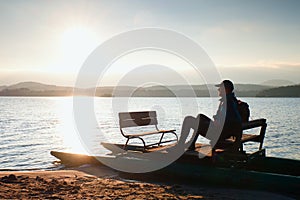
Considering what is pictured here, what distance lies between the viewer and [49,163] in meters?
14.7

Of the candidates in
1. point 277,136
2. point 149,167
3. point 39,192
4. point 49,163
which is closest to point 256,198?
point 149,167

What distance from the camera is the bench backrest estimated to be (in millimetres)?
10859

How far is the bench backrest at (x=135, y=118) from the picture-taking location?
10.9m

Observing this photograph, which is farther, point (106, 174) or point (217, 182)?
point (106, 174)

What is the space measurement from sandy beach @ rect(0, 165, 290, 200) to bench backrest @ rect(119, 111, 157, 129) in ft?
6.35

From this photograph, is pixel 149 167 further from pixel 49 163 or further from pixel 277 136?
pixel 277 136

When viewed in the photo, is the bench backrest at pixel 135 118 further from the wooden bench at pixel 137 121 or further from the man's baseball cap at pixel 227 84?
the man's baseball cap at pixel 227 84

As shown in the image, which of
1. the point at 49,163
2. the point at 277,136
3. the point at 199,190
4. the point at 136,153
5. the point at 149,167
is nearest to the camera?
the point at 199,190

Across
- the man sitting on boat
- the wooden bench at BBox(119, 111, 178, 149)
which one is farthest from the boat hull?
the wooden bench at BBox(119, 111, 178, 149)

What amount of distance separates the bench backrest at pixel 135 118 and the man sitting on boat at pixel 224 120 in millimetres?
2973

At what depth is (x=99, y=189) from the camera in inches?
319

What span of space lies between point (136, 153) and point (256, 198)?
4126 mm

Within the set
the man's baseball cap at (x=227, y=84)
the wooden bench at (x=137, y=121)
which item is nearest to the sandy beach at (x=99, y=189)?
the wooden bench at (x=137, y=121)

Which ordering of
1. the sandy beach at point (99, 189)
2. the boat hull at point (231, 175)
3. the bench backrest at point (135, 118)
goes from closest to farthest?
the sandy beach at point (99, 189)
the boat hull at point (231, 175)
the bench backrest at point (135, 118)
